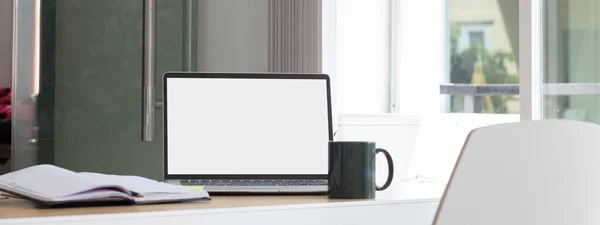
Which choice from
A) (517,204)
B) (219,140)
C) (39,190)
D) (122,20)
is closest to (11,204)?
(39,190)

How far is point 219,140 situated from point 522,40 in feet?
4.72

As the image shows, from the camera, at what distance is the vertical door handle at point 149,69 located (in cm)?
352

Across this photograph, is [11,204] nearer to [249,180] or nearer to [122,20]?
[249,180]

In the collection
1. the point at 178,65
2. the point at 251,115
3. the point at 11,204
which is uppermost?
the point at 178,65

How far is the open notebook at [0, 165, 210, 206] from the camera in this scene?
127 cm

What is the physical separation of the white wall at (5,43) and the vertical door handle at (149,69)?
4.80 feet

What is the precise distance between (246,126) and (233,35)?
88.9 inches

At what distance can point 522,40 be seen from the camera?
2.75m

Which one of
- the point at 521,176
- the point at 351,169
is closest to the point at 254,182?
the point at 351,169

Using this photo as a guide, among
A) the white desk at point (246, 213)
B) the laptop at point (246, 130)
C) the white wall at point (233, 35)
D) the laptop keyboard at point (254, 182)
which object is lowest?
the white desk at point (246, 213)

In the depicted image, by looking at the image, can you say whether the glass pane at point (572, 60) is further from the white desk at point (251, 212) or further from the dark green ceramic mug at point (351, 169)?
the dark green ceramic mug at point (351, 169)

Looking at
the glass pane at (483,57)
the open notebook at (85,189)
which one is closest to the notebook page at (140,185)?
the open notebook at (85,189)

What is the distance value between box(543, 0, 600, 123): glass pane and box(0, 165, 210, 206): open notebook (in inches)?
61.8

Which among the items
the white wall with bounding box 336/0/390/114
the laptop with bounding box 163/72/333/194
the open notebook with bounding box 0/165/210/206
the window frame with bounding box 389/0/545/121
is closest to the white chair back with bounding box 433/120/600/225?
the open notebook with bounding box 0/165/210/206
